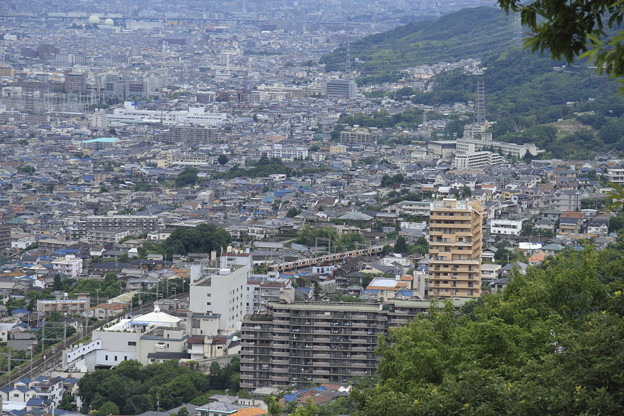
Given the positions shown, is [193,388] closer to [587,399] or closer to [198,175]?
[587,399]

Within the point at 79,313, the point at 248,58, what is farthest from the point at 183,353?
the point at 248,58

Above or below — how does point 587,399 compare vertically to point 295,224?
above

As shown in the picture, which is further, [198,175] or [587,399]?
[198,175]

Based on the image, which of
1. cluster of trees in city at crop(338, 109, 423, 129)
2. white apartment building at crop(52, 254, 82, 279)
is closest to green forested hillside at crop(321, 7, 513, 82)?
cluster of trees in city at crop(338, 109, 423, 129)

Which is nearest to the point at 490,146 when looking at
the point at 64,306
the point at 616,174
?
the point at 616,174

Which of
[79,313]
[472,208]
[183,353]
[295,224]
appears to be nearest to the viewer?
[183,353]
